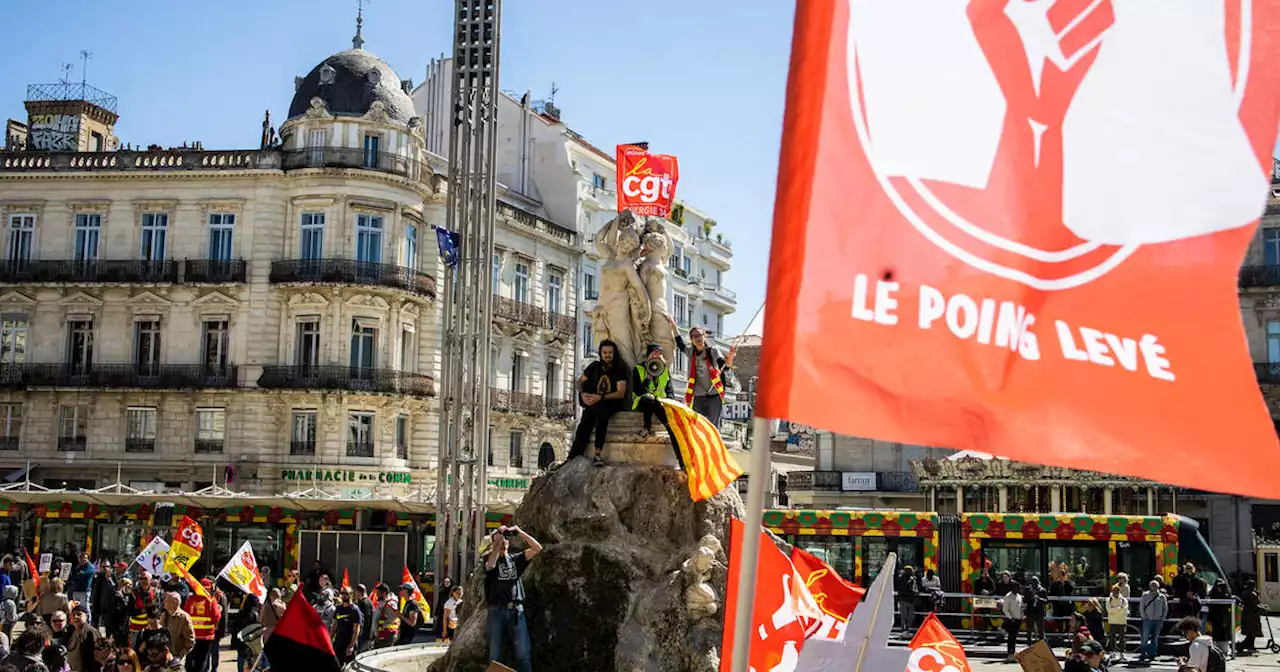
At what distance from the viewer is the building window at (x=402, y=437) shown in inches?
1668

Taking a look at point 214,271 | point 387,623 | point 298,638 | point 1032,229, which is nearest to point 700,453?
point 298,638

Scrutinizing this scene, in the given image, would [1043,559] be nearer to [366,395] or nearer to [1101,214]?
[366,395]

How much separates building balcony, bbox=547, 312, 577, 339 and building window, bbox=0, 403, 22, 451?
678 inches

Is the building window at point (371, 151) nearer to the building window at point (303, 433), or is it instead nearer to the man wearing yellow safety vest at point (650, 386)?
the building window at point (303, 433)

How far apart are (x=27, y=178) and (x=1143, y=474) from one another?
146 feet

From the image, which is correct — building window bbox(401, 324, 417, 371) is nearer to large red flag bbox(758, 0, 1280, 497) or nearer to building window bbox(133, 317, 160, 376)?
building window bbox(133, 317, 160, 376)

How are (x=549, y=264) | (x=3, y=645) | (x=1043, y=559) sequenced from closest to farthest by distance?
(x=3, y=645)
(x=1043, y=559)
(x=549, y=264)

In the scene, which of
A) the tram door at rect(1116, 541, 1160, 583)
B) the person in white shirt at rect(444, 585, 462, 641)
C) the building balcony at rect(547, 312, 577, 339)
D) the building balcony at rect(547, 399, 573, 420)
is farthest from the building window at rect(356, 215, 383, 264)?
the person in white shirt at rect(444, 585, 462, 641)

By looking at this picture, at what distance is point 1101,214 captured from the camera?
391 centimetres

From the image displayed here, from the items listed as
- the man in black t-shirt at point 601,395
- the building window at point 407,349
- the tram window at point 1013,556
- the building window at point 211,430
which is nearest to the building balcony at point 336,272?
the building window at point 407,349

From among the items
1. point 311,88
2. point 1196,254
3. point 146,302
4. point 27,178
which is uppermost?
point 311,88

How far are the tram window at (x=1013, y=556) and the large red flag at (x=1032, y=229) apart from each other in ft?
79.0

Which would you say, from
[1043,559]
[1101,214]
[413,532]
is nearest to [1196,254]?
[1101,214]

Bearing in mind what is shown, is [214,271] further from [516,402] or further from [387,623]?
[387,623]
